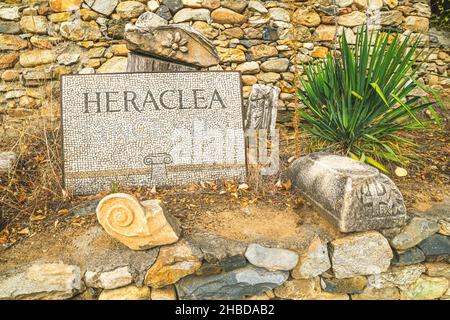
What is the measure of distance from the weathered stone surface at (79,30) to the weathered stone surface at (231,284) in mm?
3764

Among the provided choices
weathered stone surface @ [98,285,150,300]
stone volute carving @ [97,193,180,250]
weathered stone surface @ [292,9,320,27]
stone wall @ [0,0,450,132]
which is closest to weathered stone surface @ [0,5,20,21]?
stone wall @ [0,0,450,132]

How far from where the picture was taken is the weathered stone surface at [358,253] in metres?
1.92

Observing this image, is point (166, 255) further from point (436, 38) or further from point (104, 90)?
point (436, 38)

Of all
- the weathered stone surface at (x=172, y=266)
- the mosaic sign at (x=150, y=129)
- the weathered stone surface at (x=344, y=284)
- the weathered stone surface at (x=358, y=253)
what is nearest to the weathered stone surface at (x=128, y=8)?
the mosaic sign at (x=150, y=129)

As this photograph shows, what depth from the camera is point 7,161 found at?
260cm

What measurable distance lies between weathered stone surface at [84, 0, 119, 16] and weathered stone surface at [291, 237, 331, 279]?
401 centimetres

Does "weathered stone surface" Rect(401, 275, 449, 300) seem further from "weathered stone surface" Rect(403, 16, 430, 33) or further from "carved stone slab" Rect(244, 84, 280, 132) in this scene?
"weathered stone surface" Rect(403, 16, 430, 33)

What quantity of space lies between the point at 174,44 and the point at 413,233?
2.28 metres

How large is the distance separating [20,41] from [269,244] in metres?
4.35

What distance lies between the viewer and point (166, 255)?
1.80m

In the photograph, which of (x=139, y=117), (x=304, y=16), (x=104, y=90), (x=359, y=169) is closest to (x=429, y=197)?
(x=359, y=169)

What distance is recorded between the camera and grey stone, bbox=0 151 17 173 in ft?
8.37

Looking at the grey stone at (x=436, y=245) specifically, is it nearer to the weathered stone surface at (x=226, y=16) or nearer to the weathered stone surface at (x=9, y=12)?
the weathered stone surface at (x=226, y=16)

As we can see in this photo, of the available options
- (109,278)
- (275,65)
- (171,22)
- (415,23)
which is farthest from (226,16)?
(109,278)
